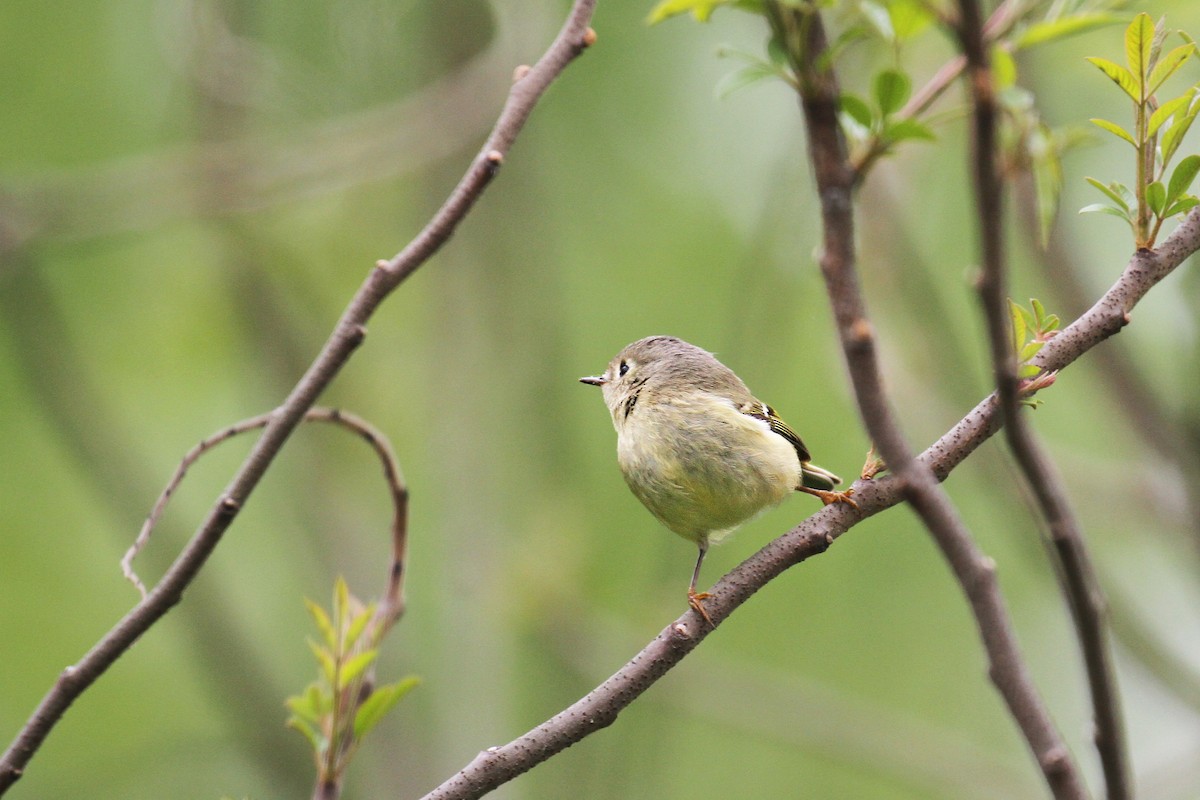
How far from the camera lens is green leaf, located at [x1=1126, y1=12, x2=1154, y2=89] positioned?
1.66 m

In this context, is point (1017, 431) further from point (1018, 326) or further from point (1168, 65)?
point (1168, 65)

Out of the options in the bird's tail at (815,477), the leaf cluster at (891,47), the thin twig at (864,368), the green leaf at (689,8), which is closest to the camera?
the thin twig at (864,368)

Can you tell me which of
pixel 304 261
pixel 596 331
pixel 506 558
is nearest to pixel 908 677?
pixel 596 331

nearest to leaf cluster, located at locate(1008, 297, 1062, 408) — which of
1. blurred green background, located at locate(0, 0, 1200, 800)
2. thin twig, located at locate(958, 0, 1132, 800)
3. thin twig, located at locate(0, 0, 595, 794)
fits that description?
thin twig, located at locate(958, 0, 1132, 800)

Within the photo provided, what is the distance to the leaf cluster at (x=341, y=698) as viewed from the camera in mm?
2076

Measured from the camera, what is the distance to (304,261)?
5.88 m

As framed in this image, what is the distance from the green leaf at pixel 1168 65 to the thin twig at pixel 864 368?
77 cm

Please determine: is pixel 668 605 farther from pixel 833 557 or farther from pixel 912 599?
pixel 912 599

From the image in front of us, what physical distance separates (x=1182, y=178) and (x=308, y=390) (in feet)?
4.21

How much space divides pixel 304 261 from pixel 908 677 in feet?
15.5

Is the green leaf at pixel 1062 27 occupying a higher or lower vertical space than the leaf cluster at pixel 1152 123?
lower

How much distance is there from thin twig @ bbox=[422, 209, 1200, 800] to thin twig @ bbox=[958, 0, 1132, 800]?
0.50 m

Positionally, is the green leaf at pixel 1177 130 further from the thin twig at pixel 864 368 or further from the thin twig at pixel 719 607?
the thin twig at pixel 864 368

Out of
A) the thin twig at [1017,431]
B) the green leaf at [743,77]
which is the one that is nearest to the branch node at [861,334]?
the thin twig at [1017,431]
